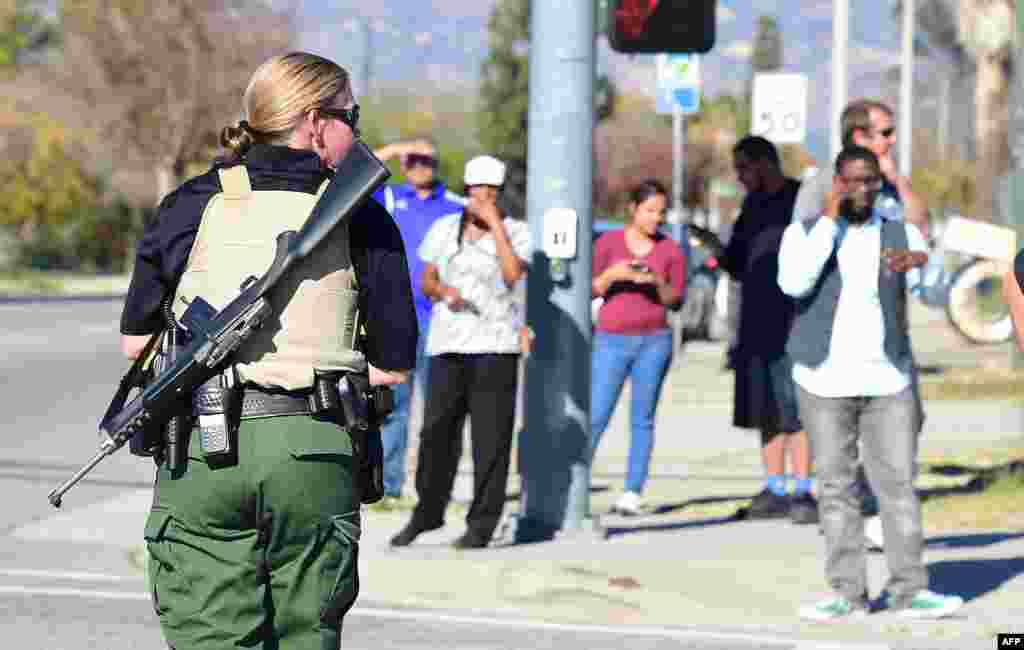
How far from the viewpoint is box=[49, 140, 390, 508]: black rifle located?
456cm

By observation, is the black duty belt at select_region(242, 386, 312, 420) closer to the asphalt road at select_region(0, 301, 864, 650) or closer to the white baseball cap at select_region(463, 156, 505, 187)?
the asphalt road at select_region(0, 301, 864, 650)

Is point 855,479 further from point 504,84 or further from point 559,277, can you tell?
point 504,84

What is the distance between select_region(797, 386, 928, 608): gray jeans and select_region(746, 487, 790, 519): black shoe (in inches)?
103

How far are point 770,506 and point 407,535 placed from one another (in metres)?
2.12

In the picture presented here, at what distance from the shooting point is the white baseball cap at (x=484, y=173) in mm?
9852

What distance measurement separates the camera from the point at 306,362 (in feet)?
15.3

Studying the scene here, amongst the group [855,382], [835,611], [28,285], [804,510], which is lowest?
[28,285]

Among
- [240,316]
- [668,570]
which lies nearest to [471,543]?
[668,570]

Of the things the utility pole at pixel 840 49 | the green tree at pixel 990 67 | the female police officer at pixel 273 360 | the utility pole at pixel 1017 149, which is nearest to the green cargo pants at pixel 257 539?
the female police officer at pixel 273 360

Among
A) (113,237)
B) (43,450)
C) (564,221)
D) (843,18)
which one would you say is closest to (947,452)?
(564,221)

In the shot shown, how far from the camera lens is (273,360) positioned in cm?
464

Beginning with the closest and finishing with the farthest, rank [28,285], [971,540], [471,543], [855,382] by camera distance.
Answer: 1. [855,382]
2. [471,543]
3. [971,540]
4. [28,285]

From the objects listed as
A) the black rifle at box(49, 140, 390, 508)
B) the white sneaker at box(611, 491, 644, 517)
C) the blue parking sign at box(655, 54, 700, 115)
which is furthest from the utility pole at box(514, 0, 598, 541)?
the blue parking sign at box(655, 54, 700, 115)

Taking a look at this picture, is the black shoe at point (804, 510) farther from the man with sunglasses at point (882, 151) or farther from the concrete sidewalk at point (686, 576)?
the man with sunglasses at point (882, 151)
